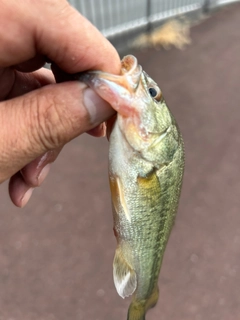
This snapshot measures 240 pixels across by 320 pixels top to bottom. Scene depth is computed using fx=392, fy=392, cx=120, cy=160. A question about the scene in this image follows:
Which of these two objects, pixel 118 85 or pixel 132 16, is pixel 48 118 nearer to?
pixel 118 85

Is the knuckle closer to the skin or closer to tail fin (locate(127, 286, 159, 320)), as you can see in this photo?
the skin

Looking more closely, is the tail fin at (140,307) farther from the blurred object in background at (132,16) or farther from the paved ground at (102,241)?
the blurred object in background at (132,16)

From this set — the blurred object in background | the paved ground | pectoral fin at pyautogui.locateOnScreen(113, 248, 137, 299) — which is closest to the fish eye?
pectoral fin at pyautogui.locateOnScreen(113, 248, 137, 299)

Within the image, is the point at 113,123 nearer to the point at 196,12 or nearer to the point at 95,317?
the point at 95,317

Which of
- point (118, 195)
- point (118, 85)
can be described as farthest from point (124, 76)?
point (118, 195)

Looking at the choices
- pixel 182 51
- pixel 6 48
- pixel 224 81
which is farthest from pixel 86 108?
pixel 182 51

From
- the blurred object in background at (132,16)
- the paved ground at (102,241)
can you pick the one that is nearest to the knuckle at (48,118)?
the paved ground at (102,241)
